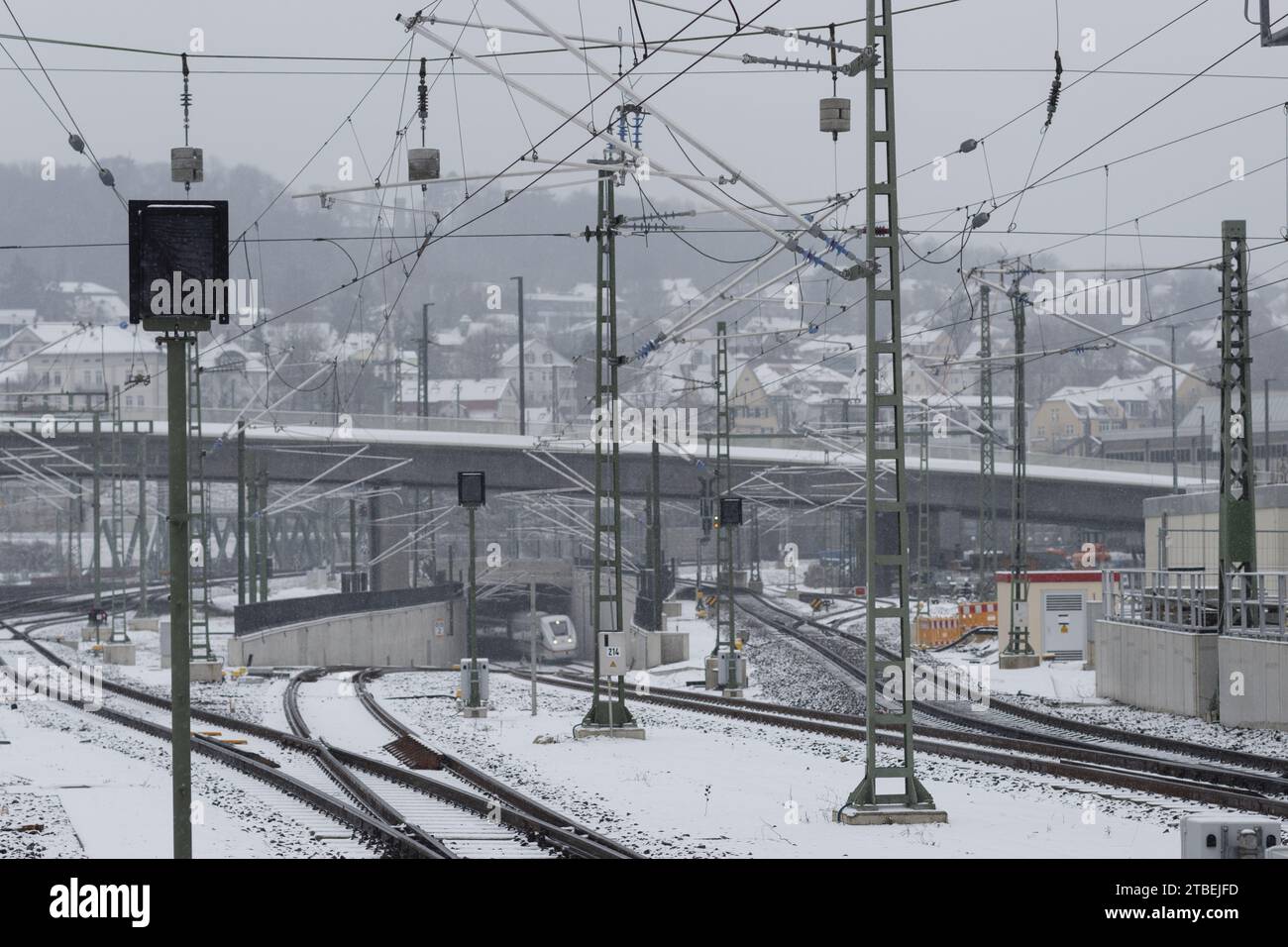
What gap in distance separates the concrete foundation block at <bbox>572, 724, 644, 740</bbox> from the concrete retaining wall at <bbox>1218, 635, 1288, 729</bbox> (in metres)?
9.87

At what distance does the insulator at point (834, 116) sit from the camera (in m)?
17.8

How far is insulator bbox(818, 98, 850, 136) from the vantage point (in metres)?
17.8

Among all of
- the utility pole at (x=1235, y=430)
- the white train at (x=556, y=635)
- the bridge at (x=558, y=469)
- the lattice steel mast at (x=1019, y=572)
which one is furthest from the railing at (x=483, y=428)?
the utility pole at (x=1235, y=430)

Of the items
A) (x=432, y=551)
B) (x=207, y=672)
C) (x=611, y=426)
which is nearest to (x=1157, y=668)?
(x=611, y=426)

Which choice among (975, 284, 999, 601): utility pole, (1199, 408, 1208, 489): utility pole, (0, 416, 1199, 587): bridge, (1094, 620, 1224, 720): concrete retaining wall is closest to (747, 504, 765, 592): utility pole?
(0, 416, 1199, 587): bridge

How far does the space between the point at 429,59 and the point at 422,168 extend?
2.20 meters

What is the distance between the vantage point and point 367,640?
71.2 meters

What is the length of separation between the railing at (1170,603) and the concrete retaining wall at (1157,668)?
305 millimetres

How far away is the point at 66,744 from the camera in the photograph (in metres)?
29.4

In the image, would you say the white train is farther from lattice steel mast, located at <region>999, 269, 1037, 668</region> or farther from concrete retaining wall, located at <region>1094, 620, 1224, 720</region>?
concrete retaining wall, located at <region>1094, 620, 1224, 720</region>

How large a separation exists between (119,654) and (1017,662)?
30287mm

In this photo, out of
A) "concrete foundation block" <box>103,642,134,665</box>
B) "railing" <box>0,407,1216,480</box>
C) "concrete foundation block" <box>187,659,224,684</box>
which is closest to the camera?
"concrete foundation block" <box>187,659,224,684</box>
